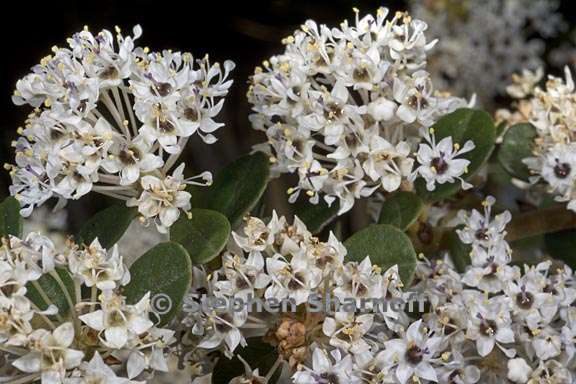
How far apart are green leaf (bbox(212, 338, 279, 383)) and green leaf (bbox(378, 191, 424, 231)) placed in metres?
0.31

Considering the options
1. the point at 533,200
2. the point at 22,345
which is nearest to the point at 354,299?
the point at 22,345

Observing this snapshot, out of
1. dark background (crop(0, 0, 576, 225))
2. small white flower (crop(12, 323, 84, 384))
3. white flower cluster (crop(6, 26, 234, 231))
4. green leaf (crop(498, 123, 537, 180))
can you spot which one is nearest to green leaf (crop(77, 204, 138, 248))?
white flower cluster (crop(6, 26, 234, 231))

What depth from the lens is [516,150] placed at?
5.81ft

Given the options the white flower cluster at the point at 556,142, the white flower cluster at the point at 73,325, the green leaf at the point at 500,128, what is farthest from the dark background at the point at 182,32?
the white flower cluster at the point at 73,325

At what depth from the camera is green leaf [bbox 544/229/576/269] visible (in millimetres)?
1738

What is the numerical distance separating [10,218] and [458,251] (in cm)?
81

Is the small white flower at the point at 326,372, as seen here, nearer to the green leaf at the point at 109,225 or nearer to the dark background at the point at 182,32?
the green leaf at the point at 109,225

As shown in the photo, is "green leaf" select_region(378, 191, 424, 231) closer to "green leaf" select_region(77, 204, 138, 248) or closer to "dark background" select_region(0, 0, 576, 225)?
"green leaf" select_region(77, 204, 138, 248)

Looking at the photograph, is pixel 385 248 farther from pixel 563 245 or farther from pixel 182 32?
pixel 182 32

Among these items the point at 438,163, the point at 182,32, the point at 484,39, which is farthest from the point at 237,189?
the point at 182,32

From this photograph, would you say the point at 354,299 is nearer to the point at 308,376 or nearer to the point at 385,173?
the point at 308,376

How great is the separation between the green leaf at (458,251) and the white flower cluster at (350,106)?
0.57ft

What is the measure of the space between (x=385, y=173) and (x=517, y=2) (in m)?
2.42

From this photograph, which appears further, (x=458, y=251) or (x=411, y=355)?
(x=458, y=251)
